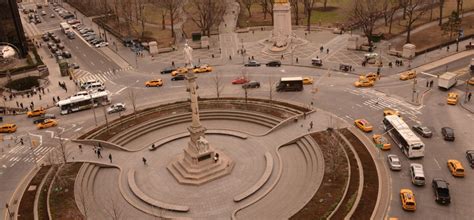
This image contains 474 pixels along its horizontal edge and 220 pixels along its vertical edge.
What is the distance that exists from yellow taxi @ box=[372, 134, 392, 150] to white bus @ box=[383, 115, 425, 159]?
1620 millimetres

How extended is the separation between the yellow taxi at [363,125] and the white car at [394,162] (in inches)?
387

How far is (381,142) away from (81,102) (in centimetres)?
5478

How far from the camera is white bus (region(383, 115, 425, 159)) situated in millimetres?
59138

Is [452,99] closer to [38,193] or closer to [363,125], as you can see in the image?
[363,125]

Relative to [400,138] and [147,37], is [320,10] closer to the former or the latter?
[147,37]

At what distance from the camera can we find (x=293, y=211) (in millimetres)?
52156

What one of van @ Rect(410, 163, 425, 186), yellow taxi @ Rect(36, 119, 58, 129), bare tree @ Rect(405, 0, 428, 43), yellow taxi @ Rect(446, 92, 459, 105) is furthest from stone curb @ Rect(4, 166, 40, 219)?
bare tree @ Rect(405, 0, 428, 43)

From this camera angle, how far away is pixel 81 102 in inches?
3332

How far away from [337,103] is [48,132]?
168ft

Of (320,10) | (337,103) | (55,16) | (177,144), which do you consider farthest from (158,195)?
(55,16)

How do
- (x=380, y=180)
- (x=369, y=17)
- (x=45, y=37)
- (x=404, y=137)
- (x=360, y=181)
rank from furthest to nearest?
(x=45, y=37)
(x=369, y=17)
(x=404, y=137)
(x=380, y=180)
(x=360, y=181)

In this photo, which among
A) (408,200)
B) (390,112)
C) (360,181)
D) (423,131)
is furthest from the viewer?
(390,112)

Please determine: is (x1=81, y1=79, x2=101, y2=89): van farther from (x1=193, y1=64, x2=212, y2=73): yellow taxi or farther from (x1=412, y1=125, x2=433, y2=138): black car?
(x1=412, y1=125, x2=433, y2=138): black car

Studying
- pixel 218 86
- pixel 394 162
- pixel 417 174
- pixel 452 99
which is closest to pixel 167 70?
pixel 218 86
